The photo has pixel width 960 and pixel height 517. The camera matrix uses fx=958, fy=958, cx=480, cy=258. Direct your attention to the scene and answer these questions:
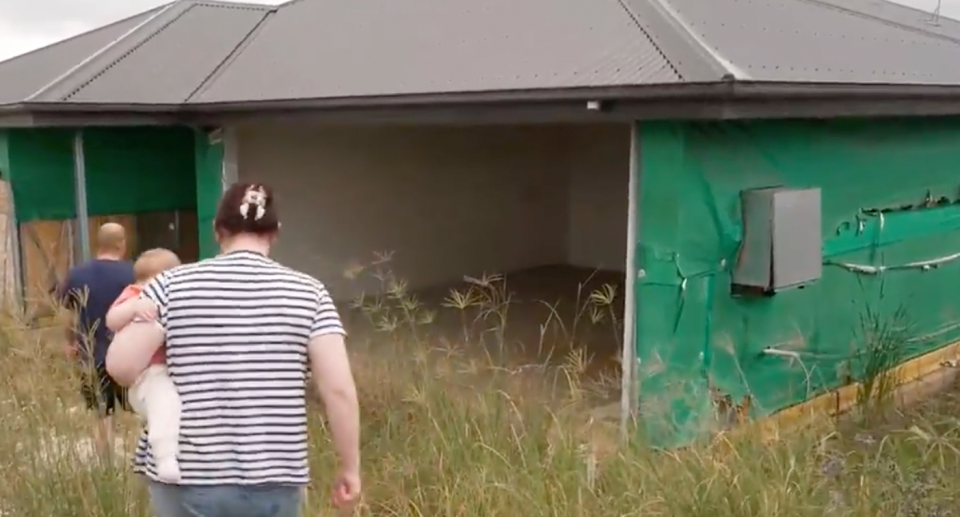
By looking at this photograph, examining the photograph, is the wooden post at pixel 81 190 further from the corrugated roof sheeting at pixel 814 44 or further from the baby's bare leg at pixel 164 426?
the baby's bare leg at pixel 164 426

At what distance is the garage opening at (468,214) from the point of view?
9812 millimetres

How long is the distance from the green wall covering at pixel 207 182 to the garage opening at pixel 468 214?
381 mm

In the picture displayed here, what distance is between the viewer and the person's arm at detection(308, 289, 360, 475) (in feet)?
10.1

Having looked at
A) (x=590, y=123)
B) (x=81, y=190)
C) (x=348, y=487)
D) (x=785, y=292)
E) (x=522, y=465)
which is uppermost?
(x=590, y=123)

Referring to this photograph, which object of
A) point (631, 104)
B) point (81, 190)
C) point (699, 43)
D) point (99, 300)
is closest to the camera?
point (99, 300)

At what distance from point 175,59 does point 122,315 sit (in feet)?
24.4

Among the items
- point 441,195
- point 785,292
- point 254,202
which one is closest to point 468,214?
point 441,195

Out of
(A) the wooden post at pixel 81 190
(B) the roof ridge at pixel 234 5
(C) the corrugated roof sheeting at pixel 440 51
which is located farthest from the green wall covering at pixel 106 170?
(B) the roof ridge at pixel 234 5

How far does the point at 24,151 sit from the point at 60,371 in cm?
400

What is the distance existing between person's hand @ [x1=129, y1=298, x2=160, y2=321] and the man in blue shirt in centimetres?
213

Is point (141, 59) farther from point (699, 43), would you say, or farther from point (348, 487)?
point (348, 487)

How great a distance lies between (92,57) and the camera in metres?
9.61

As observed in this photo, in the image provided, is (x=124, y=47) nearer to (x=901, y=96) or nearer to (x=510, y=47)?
(x=510, y=47)

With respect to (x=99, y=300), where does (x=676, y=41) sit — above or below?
above
